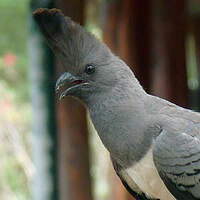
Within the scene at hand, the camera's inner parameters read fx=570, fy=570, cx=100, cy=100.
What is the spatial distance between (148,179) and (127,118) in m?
0.18

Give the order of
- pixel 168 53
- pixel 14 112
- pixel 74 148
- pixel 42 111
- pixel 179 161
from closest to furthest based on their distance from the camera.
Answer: pixel 179 161 < pixel 42 111 < pixel 74 148 < pixel 168 53 < pixel 14 112

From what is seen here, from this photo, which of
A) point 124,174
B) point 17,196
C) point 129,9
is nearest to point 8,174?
point 17,196

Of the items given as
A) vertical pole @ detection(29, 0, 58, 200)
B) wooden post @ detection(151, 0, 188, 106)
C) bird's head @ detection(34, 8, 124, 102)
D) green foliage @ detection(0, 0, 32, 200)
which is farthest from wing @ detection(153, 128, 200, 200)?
green foliage @ detection(0, 0, 32, 200)

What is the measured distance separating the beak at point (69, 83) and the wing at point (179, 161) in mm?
264

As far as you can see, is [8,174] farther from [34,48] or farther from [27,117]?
[34,48]

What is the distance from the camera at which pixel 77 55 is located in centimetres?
157

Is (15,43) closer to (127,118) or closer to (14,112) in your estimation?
(14,112)

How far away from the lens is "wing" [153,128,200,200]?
1543 millimetres

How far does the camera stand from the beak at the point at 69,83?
1557mm

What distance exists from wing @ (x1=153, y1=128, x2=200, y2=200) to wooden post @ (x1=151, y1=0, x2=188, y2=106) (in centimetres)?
142

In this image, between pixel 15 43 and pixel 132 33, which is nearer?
pixel 132 33

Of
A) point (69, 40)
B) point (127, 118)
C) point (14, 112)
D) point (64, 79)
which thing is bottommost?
point (14, 112)

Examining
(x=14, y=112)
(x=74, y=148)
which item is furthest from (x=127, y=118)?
(x=14, y=112)

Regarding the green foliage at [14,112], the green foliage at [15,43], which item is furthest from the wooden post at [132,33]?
the green foliage at [14,112]
